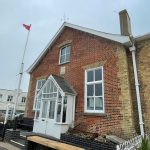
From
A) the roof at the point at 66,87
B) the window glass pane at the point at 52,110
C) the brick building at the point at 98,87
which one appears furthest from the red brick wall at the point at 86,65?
the window glass pane at the point at 52,110

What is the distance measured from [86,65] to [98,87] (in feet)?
6.25

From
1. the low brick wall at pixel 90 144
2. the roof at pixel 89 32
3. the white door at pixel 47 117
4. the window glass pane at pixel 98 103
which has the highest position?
the roof at pixel 89 32

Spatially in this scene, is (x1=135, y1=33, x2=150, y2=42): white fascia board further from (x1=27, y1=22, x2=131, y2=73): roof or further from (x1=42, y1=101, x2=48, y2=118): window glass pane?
(x1=42, y1=101, x2=48, y2=118): window glass pane

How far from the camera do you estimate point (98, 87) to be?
10.0 m

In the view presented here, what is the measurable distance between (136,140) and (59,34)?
35.6ft

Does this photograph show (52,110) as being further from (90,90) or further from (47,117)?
(90,90)

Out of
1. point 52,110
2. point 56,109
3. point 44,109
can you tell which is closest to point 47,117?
point 52,110

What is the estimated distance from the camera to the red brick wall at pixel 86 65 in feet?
29.3

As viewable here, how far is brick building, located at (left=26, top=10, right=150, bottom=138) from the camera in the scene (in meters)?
8.69

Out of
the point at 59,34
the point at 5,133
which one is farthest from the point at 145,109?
the point at 59,34

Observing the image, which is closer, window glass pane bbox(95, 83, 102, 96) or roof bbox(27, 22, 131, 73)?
roof bbox(27, 22, 131, 73)

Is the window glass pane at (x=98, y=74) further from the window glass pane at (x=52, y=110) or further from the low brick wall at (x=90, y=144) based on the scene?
the low brick wall at (x=90, y=144)

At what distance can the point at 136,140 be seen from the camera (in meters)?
6.83

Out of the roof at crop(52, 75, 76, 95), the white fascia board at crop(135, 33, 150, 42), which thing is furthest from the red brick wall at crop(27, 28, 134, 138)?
the white fascia board at crop(135, 33, 150, 42)
